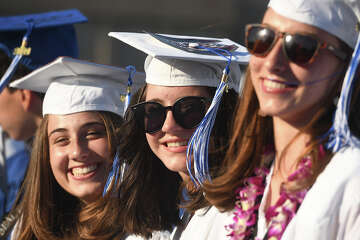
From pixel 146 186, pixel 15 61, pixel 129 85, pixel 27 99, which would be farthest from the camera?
pixel 27 99

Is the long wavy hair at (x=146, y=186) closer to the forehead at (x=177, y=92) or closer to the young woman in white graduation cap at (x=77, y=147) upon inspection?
the forehead at (x=177, y=92)

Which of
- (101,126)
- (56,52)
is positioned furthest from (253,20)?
(101,126)

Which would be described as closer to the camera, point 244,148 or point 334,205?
point 334,205

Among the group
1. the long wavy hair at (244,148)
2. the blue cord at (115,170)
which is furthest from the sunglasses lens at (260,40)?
the blue cord at (115,170)

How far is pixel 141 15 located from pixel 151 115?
35.6 feet

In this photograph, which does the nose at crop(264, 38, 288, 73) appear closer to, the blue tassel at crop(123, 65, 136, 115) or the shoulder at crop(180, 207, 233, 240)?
the shoulder at crop(180, 207, 233, 240)

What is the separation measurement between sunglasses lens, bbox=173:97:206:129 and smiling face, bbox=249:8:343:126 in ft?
3.23

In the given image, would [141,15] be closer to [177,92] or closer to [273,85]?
[177,92]

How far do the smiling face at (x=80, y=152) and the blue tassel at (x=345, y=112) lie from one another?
76.7 inches

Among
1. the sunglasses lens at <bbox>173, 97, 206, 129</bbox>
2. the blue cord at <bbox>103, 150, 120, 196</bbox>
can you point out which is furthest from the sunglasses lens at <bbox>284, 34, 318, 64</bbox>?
the blue cord at <bbox>103, 150, 120, 196</bbox>

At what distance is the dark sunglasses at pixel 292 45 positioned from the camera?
219 centimetres

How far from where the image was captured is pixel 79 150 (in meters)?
3.88

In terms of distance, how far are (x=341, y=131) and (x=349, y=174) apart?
0.45ft

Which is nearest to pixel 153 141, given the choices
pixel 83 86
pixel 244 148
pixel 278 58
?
pixel 83 86
